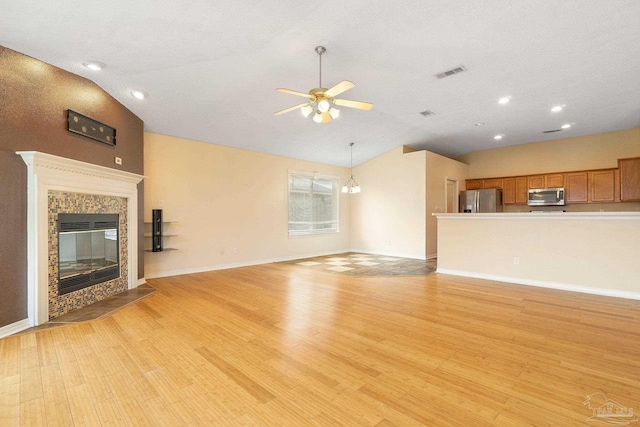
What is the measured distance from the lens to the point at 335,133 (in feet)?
20.5

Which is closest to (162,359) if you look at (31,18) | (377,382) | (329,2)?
(377,382)

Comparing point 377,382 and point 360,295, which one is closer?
point 377,382

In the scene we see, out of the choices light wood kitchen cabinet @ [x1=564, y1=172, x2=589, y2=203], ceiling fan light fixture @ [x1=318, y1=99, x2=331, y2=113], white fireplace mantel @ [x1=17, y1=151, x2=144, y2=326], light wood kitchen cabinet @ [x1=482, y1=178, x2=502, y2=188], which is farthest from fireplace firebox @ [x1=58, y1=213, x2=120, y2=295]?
light wood kitchen cabinet @ [x1=564, y1=172, x2=589, y2=203]

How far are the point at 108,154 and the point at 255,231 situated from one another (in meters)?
3.25

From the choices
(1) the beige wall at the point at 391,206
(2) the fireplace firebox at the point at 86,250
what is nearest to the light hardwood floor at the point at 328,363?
(2) the fireplace firebox at the point at 86,250

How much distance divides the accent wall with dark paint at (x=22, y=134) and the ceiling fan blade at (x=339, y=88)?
10.3ft

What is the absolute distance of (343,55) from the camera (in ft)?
11.5

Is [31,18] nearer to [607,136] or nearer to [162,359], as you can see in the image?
[162,359]

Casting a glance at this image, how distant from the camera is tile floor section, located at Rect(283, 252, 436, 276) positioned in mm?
5605

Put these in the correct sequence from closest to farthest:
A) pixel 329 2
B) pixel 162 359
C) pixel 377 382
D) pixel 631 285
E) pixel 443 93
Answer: pixel 377 382 → pixel 162 359 → pixel 329 2 → pixel 631 285 → pixel 443 93

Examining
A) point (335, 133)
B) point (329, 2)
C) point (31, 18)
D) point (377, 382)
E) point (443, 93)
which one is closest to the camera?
point (377, 382)

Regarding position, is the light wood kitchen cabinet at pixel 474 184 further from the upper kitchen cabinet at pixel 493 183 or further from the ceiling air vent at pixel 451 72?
the ceiling air vent at pixel 451 72

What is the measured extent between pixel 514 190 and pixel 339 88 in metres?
7.04

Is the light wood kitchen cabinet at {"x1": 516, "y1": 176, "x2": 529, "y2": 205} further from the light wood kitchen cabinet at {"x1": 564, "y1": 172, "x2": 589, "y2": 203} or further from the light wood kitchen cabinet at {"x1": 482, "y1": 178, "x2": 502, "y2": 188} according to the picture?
the light wood kitchen cabinet at {"x1": 564, "y1": 172, "x2": 589, "y2": 203}
